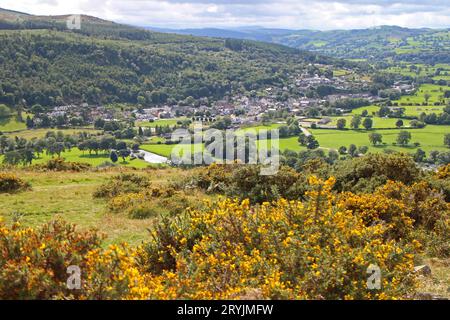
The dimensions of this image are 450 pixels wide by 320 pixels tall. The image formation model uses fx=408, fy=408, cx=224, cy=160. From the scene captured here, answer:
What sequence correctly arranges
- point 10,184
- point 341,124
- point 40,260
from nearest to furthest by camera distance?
1. point 40,260
2. point 10,184
3. point 341,124

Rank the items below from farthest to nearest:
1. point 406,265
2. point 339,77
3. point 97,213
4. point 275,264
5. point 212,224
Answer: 1. point 339,77
2. point 97,213
3. point 212,224
4. point 406,265
5. point 275,264

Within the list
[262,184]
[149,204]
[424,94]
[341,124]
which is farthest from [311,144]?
A: [424,94]

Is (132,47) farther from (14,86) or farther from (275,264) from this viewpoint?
(275,264)

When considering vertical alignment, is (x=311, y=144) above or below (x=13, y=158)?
above

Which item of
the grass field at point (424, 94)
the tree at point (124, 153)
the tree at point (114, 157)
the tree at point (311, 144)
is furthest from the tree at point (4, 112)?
the grass field at point (424, 94)

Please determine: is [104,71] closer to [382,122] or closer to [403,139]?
[382,122]
